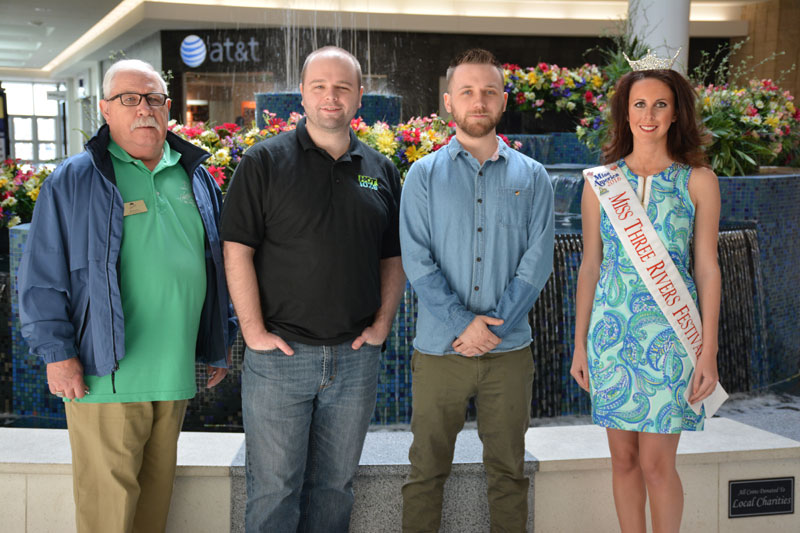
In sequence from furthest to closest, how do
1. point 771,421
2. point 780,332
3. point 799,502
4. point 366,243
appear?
point 780,332, point 771,421, point 799,502, point 366,243

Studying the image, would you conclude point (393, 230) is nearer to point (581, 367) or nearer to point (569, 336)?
point (581, 367)

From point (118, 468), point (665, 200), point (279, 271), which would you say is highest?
point (665, 200)

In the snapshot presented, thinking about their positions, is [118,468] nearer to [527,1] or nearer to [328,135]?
[328,135]

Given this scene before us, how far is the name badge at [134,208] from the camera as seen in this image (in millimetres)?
2301

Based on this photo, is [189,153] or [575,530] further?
[575,530]

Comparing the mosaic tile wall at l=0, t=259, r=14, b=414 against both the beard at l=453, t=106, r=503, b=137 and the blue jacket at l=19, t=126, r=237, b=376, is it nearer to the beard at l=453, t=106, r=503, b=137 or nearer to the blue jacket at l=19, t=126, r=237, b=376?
the blue jacket at l=19, t=126, r=237, b=376

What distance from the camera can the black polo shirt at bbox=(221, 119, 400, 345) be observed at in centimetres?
236

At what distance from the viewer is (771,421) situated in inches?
147

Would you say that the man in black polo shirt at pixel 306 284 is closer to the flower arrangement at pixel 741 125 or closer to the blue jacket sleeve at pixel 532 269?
the blue jacket sleeve at pixel 532 269

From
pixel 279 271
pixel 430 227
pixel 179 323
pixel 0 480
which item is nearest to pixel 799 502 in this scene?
pixel 430 227

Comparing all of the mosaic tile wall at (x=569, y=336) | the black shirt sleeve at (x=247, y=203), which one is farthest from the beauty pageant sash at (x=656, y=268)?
the mosaic tile wall at (x=569, y=336)

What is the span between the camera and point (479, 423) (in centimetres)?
260

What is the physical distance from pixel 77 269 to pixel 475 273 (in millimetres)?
1173

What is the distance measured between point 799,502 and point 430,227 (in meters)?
1.81
